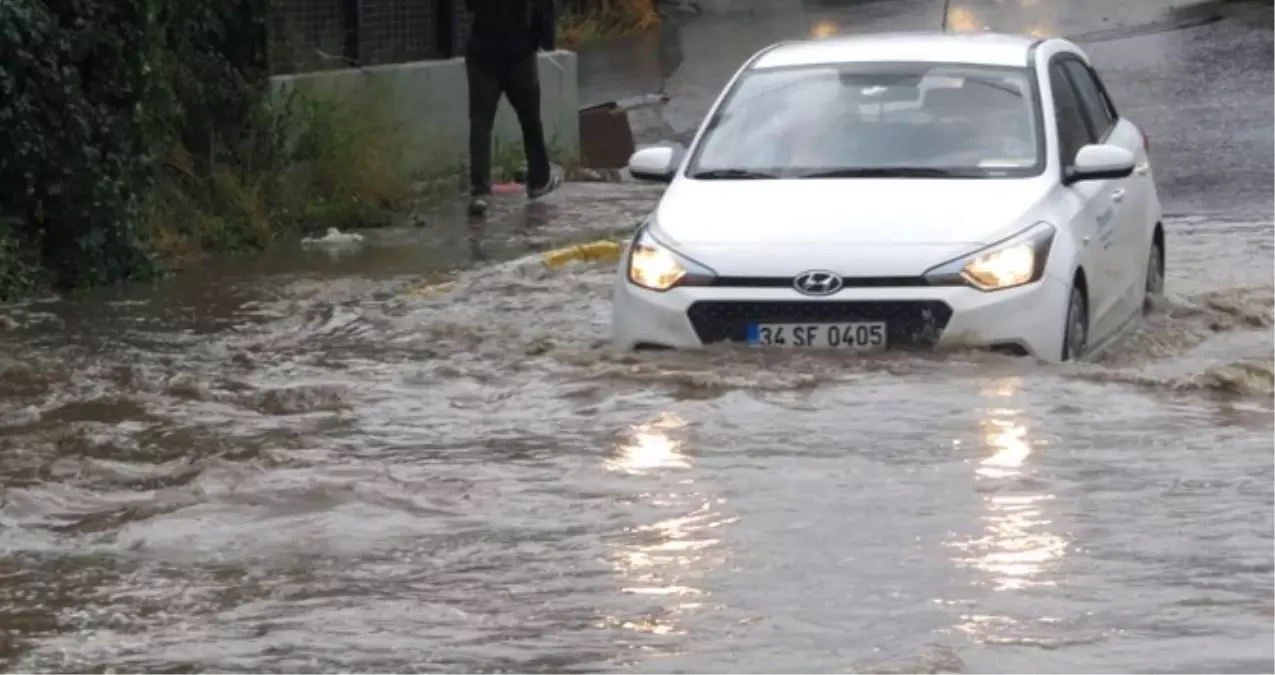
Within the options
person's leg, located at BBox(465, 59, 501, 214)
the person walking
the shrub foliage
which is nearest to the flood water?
the shrub foliage

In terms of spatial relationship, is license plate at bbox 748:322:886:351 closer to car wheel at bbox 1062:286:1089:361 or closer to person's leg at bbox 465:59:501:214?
car wheel at bbox 1062:286:1089:361

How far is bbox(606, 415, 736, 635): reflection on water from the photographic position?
5988 mm

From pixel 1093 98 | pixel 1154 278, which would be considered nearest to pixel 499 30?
pixel 1093 98

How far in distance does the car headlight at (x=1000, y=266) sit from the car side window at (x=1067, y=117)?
95 centimetres

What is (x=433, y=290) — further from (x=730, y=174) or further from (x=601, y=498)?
(x=601, y=498)

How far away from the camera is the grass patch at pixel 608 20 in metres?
30.1

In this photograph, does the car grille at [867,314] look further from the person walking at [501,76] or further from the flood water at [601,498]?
the person walking at [501,76]

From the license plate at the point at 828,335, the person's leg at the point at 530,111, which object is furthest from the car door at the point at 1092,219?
the person's leg at the point at 530,111

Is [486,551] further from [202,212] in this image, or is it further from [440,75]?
[440,75]

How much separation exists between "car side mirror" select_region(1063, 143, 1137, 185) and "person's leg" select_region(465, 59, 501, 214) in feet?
21.5

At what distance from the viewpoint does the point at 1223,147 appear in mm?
19016

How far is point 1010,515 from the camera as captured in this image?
691 cm

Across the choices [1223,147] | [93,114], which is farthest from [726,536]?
[1223,147]

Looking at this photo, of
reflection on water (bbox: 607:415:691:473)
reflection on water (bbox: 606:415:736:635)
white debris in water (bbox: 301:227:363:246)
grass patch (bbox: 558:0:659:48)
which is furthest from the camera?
grass patch (bbox: 558:0:659:48)
